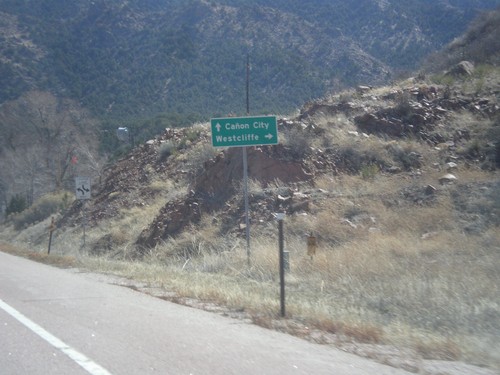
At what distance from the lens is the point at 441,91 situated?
2786 cm

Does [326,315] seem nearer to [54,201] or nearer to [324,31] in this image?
[54,201]

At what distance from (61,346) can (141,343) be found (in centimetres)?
101

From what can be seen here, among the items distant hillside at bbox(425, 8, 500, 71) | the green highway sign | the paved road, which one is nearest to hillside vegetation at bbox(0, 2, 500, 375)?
distant hillside at bbox(425, 8, 500, 71)

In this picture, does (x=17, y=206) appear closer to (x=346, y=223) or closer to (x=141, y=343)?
(x=346, y=223)

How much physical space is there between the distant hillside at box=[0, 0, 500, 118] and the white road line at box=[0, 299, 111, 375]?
35.5 metres

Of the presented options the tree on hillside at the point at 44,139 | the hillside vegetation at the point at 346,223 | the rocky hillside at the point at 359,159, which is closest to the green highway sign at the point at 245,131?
the hillside vegetation at the point at 346,223

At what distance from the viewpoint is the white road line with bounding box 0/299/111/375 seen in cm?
766

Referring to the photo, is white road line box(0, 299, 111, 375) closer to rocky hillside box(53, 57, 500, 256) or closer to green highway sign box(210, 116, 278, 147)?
green highway sign box(210, 116, 278, 147)

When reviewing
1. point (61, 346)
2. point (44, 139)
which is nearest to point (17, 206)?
point (44, 139)

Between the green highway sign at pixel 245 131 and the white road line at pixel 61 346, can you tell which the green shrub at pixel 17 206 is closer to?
the green highway sign at pixel 245 131

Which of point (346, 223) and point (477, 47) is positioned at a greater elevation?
point (477, 47)

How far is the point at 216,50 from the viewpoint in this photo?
184 ft

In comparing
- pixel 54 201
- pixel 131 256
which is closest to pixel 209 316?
pixel 131 256

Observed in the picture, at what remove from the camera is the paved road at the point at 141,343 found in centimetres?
770
